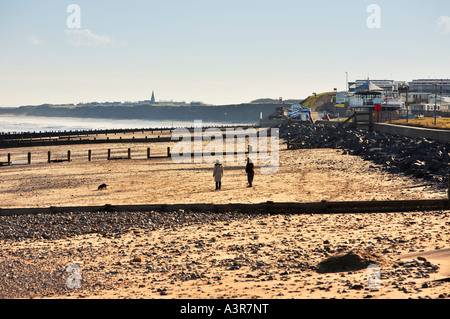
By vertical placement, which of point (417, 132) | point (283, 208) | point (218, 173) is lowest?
point (283, 208)

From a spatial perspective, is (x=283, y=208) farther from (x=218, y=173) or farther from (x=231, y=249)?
(x=218, y=173)

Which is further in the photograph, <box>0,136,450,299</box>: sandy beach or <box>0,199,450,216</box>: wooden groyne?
<box>0,199,450,216</box>: wooden groyne

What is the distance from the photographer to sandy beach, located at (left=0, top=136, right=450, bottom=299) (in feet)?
33.4

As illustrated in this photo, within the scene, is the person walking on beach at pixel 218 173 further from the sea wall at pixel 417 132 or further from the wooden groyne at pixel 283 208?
the sea wall at pixel 417 132

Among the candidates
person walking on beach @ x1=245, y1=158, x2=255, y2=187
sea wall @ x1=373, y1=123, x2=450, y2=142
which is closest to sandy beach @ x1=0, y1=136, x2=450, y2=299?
person walking on beach @ x1=245, y1=158, x2=255, y2=187

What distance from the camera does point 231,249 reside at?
13.4 metres

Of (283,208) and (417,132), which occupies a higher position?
(417,132)

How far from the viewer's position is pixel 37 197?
935 inches

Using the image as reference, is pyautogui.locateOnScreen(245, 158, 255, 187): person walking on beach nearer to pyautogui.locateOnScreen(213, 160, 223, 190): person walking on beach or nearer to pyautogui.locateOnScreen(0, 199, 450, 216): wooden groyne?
pyautogui.locateOnScreen(213, 160, 223, 190): person walking on beach

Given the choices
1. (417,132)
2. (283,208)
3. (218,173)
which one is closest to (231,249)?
(283,208)

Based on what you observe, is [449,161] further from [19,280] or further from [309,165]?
[19,280]
